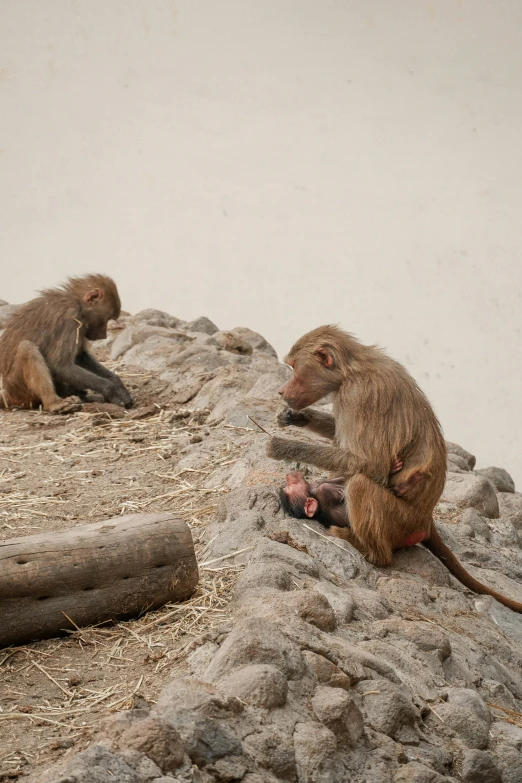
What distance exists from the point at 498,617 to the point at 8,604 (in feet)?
7.07

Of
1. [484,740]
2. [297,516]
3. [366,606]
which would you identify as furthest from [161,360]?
[484,740]

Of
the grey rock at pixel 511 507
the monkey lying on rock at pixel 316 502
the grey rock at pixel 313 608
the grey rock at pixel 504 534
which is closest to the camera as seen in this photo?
the grey rock at pixel 313 608

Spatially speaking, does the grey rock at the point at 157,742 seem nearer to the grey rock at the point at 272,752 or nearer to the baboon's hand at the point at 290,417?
the grey rock at the point at 272,752

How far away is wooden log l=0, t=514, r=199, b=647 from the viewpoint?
293cm

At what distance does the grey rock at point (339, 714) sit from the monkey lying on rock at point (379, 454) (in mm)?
1299

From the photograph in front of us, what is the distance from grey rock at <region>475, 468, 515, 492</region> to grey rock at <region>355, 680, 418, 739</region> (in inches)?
155

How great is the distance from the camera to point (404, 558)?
415 centimetres

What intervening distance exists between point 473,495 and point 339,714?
281 cm

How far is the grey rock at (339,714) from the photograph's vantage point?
8.45 ft

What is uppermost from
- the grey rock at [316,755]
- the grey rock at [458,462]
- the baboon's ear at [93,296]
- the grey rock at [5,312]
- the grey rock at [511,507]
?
the baboon's ear at [93,296]

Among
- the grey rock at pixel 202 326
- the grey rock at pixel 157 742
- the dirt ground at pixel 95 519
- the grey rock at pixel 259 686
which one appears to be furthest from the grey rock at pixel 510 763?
the grey rock at pixel 202 326

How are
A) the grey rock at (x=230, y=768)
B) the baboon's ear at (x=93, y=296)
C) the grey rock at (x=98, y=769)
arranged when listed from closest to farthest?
the grey rock at (x=98, y=769), the grey rock at (x=230, y=768), the baboon's ear at (x=93, y=296)

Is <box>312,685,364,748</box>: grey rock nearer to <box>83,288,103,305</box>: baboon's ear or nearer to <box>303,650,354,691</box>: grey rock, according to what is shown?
<box>303,650,354,691</box>: grey rock

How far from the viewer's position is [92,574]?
3.06 m
